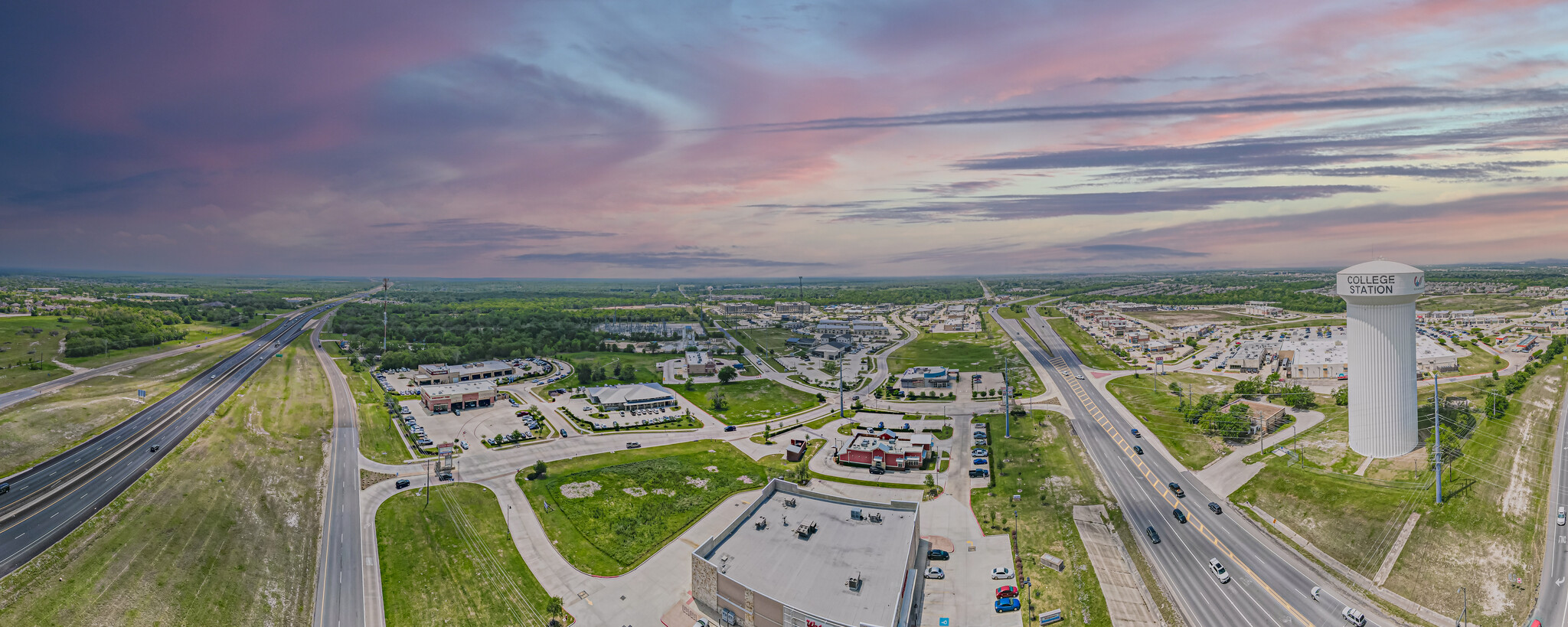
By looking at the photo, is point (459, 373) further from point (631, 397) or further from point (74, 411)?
point (74, 411)

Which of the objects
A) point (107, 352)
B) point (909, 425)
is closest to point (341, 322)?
point (107, 352)

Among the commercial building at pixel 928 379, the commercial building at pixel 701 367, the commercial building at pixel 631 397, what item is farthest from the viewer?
the commercial building at pixel 701 367

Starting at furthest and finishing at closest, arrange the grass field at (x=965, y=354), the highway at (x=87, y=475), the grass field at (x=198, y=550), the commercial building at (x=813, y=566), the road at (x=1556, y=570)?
the grass field at (x=965, y=354) → the highway at (x=87, y=475) → the grass field at (x=198, y=550) → the commercial building at (x=813, y=566) → the road at (x=1556, y=570)

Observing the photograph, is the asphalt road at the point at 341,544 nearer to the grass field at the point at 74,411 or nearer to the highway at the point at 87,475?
the highway at the point at 87,475

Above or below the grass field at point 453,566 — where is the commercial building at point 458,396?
above

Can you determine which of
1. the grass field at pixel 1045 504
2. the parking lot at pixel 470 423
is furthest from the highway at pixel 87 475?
the grass field at pixel 1045 504

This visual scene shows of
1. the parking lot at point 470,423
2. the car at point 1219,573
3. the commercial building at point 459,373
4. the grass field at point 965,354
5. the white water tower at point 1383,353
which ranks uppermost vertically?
the white water tower at point 1383,353

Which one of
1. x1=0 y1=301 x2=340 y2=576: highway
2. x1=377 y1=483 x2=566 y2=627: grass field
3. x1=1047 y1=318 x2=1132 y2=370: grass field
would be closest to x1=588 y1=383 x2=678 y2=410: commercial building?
x1=377 y1=483 x2=566 y2=627: grass field

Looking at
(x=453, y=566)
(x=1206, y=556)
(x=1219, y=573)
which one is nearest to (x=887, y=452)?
(x=1206, y=556)
